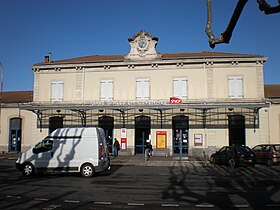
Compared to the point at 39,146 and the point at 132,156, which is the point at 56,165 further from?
the point at 132,156

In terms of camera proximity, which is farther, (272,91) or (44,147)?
(272,91)

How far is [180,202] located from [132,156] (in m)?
16.0

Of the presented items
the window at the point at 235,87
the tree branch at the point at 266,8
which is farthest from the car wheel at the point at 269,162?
the tree branch at the point at 266,8

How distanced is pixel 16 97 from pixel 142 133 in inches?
610

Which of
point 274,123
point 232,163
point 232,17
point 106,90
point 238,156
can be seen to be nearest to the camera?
point 232,17

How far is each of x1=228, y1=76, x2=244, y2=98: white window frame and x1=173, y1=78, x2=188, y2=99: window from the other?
368 centimetres

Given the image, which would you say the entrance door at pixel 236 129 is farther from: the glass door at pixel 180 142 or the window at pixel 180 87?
the window at pixel 180 87

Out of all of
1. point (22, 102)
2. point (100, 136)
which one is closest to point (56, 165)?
point (100, 136)

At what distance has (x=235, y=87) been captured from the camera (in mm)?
23562

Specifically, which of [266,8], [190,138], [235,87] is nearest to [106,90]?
[190,138]

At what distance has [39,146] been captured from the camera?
13430mm

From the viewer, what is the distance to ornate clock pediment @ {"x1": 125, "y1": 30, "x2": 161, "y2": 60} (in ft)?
81.7

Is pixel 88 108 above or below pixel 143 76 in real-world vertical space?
below

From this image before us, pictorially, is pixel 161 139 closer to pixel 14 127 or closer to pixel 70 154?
pixel 70 154
